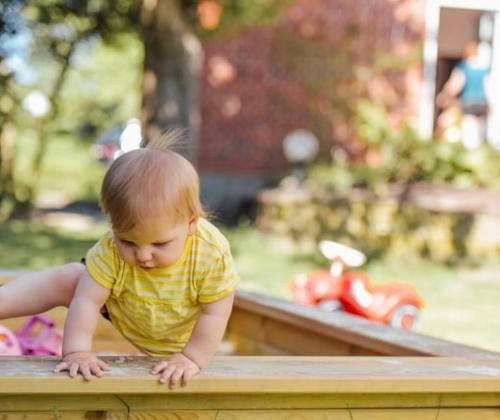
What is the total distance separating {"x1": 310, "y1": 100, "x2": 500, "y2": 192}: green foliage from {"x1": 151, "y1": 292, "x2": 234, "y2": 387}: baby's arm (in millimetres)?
7522

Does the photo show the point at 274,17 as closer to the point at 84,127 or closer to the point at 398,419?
the point at 398,419

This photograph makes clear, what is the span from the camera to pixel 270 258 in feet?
29.8

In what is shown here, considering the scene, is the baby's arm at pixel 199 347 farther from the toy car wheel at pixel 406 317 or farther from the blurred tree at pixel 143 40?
the blurred tree at pixel 143 40

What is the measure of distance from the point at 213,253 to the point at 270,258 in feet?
21.9

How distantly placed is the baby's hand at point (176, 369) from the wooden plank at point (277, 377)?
2 centimetres

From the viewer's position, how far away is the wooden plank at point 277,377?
202cm

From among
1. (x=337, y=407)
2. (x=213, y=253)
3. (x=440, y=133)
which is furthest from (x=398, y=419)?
(x=440, y=133)

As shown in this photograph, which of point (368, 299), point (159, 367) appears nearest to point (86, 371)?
point (159, 367)

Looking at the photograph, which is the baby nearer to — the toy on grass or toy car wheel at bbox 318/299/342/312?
the toy on grass

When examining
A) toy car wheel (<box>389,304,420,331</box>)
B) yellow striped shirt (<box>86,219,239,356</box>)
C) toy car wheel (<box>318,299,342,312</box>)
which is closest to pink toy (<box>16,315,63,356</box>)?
yellow striped shirt (<box>86,219,239,356</box>)

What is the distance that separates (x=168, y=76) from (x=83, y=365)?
781 cm

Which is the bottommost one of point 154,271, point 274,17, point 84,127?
point 84,127

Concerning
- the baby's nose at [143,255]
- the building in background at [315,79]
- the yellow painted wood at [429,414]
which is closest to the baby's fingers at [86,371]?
the baby's nose at [143,255]

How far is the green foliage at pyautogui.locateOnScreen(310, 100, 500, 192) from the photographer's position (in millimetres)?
9703
